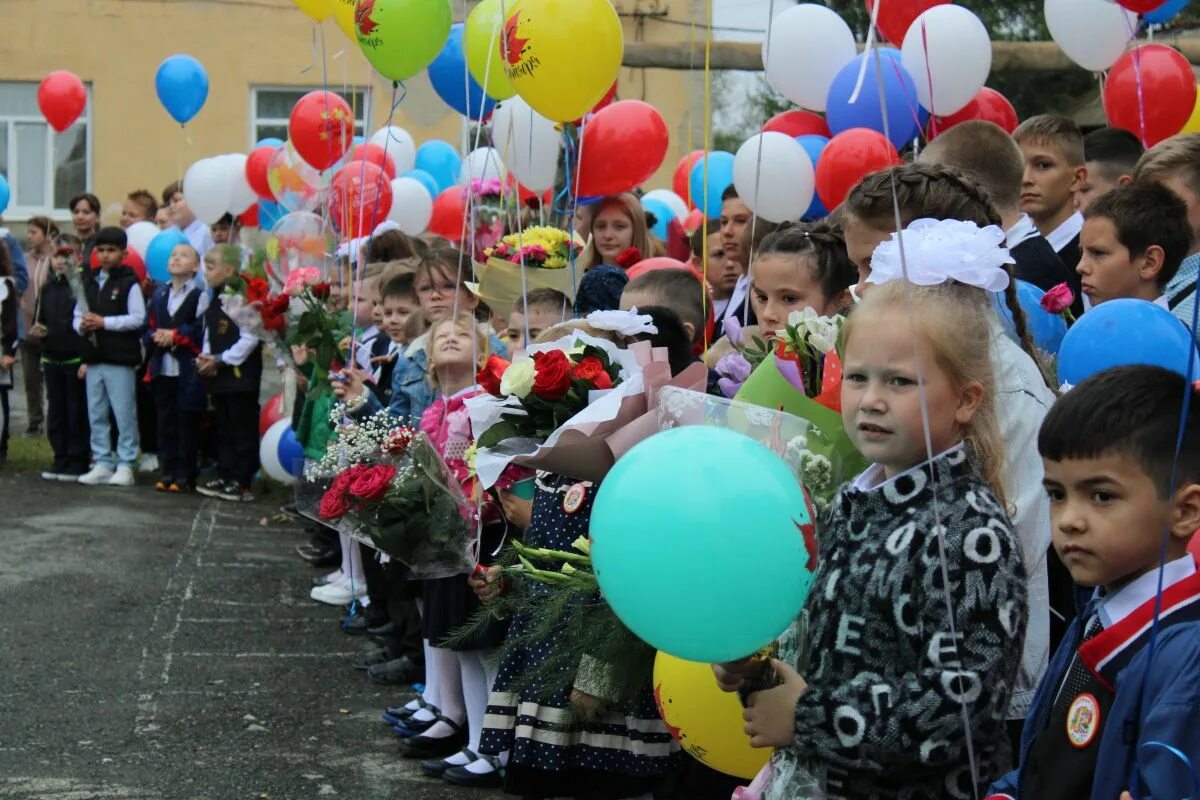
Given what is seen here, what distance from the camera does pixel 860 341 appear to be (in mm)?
2555

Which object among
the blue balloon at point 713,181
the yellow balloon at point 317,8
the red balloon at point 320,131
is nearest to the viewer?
the yellow balloon at point 317,8

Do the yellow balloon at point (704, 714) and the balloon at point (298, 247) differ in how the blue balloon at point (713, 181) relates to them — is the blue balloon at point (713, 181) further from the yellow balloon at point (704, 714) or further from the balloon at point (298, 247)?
the yellow balloon at point (704, 714)

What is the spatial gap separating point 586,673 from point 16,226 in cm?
1915

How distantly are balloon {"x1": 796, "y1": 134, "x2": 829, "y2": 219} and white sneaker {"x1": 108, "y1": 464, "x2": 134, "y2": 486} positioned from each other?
21.9 feet

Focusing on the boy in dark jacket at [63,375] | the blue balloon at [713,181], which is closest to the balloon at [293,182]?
the blue balloon at [713,181]

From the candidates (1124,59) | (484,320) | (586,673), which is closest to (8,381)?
(484,320)

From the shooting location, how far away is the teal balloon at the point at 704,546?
2.24 meters

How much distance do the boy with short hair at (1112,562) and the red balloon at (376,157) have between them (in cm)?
700

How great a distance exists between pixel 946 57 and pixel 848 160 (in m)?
Answer: 0.78

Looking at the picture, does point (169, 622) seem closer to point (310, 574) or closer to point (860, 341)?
point (310, 574)

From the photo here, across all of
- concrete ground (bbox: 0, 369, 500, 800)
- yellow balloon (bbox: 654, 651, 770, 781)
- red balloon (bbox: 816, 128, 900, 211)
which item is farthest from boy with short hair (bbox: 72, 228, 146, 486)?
yellow balloon (bbox: 654, 651, 770, 781)

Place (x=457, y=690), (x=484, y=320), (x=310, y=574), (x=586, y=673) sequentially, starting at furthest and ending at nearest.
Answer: (x=310, y=574), (x=484, y=320), (x=457, y=690), (x=586, y=673)

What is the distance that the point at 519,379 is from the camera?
3529 mm

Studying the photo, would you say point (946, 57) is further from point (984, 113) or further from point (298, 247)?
point (298, 247)
